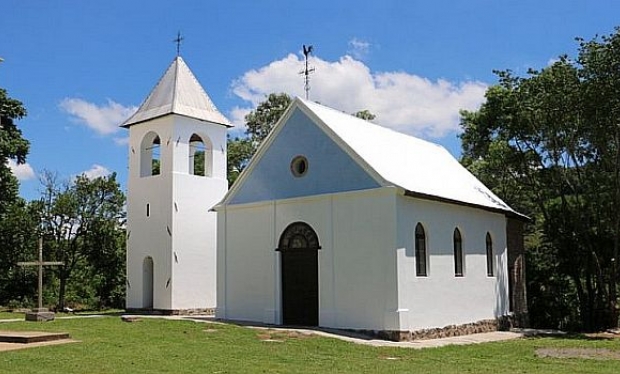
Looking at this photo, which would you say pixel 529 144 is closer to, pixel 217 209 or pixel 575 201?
pixel 575 201

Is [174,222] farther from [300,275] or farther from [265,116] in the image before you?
[265,116]

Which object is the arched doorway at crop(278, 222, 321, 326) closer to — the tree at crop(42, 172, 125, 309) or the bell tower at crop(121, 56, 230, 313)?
the bell tower at crop(121, 56, 230, 313)

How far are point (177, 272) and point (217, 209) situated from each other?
14.0 feet

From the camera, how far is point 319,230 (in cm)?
1997

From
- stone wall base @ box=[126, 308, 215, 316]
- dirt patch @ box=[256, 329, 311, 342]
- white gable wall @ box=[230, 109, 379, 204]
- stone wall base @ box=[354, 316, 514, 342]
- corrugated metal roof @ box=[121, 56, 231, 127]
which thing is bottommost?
stone wall base @ box=[354, 316, 514, 342]

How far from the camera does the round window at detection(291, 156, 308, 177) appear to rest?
68.5ft

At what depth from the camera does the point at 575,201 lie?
26.1 metres

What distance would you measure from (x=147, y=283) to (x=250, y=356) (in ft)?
47.0

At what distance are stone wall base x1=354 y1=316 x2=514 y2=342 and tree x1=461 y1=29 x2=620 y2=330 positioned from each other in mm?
3934

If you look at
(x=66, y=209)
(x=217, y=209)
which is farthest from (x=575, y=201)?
(x=66, y=209)

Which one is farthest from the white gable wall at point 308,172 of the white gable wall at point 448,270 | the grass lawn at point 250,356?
the grass lawn at point 250,356

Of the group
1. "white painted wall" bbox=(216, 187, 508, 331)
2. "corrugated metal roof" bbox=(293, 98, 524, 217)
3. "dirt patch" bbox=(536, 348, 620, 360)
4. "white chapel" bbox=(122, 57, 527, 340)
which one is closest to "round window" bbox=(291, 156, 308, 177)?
"white chapel" bbox=(122, 57, 527, 340)

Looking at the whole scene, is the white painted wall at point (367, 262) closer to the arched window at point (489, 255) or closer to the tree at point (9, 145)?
the arched window at point (489, 255)

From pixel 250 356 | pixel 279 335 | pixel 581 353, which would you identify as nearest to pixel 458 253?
pixel 581 353
